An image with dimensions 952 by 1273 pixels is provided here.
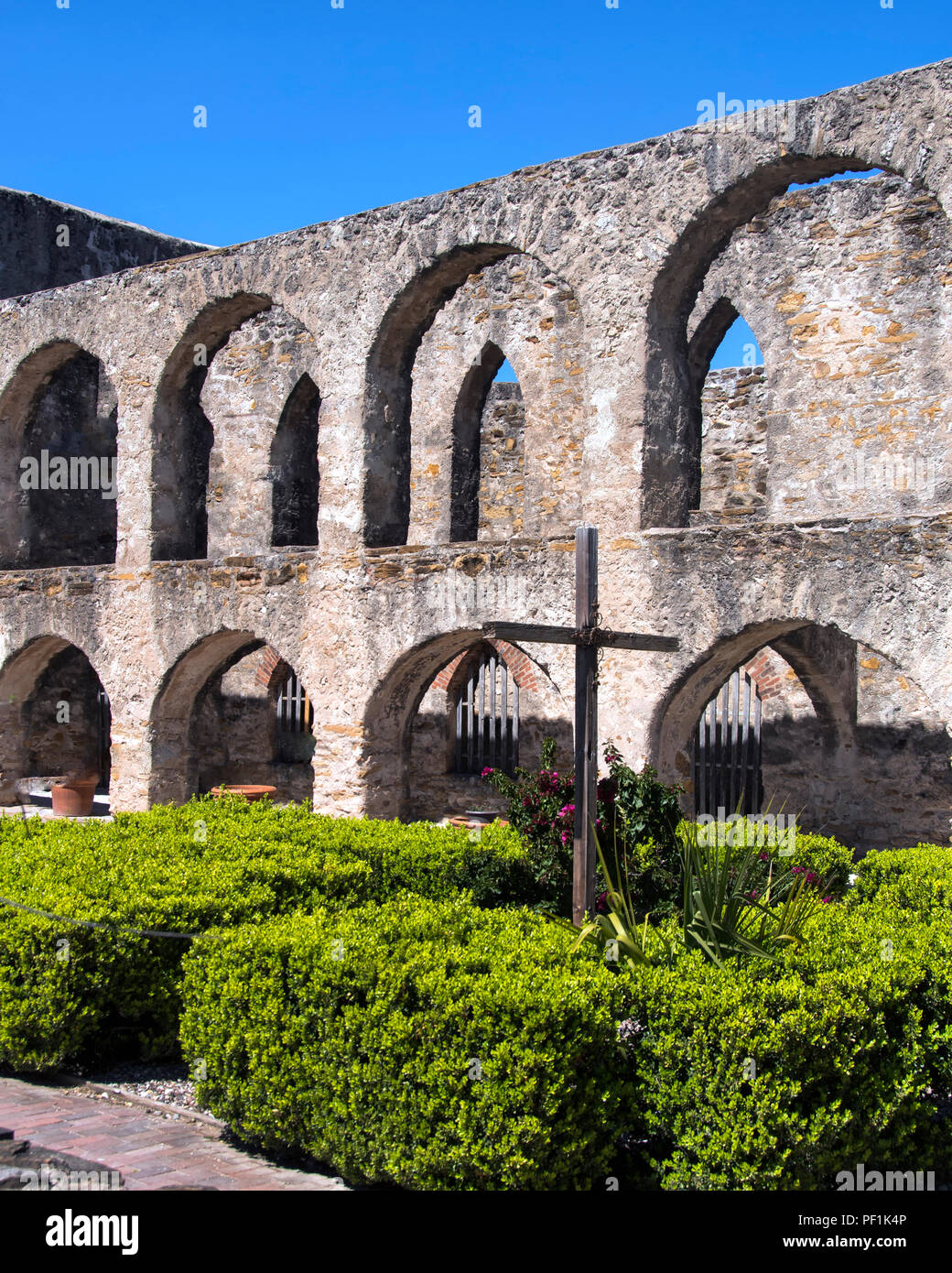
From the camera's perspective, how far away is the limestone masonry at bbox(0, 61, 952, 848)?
29.3 ft

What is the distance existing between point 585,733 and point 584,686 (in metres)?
0.22

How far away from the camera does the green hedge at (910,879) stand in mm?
6137

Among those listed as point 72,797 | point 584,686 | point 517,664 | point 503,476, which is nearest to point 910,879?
point 584,686

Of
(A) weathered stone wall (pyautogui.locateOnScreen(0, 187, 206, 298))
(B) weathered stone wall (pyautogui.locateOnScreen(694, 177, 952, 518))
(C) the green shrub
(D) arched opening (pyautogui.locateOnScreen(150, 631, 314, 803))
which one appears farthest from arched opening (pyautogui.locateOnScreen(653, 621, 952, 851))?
(A) weathered stone wall (pyautogui.locateOnScreen(0, 187, 206, 298))

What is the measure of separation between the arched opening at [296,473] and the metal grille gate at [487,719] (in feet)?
8.31

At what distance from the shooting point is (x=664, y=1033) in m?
4.25

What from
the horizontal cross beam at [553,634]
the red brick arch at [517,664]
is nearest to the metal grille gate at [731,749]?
the red brick arch at [517,664]

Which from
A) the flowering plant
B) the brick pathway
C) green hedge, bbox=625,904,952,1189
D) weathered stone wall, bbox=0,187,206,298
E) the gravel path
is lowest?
the gravel path

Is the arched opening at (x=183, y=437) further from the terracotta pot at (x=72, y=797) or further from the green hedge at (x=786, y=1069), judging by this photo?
the green hedge at (x=786, y=1069)

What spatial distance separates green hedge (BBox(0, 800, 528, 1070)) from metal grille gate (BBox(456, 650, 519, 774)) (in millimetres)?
5816

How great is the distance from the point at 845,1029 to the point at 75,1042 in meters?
3.32

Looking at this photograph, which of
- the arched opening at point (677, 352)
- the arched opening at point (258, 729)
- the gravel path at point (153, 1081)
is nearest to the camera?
the gravel path at point (153, 1081)

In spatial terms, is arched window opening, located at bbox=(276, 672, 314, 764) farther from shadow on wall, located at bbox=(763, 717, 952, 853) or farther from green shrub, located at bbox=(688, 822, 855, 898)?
green shrub, located at bbox=(688, 822, 855, 898)
